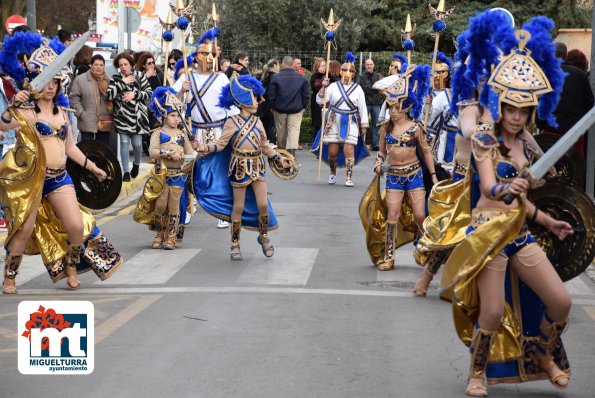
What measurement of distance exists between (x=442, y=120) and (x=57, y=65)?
5203 millimetres

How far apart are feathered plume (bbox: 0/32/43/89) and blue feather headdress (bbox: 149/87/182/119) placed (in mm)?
2827

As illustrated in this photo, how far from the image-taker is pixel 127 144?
1759 centimetres

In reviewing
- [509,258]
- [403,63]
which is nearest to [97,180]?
[403,63]

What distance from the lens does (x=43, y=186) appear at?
9516mm

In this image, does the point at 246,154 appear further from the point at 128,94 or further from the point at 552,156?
the point at 552,156

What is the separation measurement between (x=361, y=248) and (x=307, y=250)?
64 cm

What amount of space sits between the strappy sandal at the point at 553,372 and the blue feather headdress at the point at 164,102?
6.66 metres

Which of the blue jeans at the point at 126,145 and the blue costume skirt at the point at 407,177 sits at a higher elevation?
the blue costume skirt at the point at 407,177

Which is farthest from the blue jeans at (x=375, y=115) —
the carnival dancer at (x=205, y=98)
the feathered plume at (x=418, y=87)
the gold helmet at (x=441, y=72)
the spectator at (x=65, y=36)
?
the feathered plume at (x=418, y=87)

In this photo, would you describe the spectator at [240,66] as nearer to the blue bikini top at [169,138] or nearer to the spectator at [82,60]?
the spectator at [82,60]

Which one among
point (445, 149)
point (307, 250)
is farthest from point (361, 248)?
point (445, 149)

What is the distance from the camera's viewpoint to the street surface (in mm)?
6832

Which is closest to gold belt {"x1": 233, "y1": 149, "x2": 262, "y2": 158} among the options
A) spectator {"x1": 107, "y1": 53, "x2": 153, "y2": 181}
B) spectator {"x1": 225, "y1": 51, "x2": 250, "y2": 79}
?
spectator {"x1": 107, "y1": 53, "x2": 153, "y2": 181}

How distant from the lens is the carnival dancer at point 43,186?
30.9 ft
